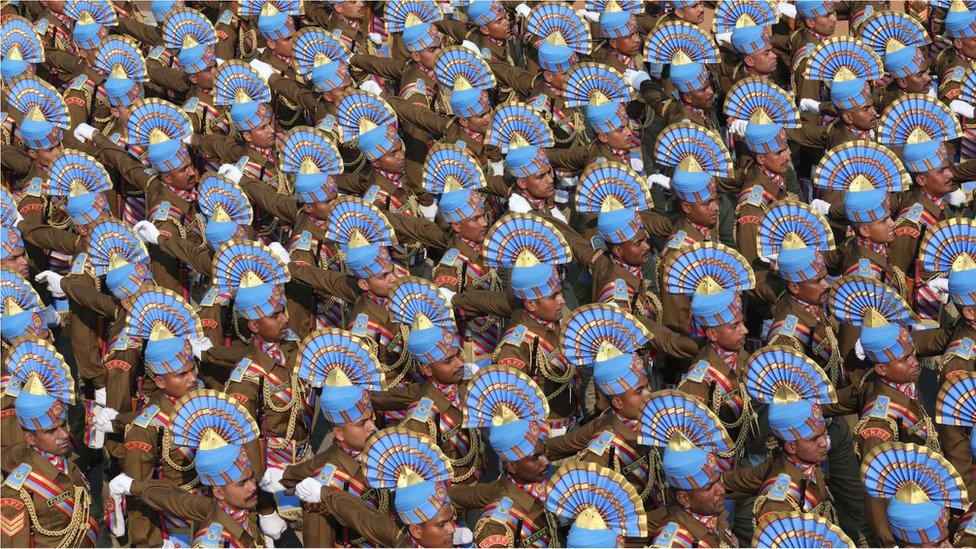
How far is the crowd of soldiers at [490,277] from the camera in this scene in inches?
553

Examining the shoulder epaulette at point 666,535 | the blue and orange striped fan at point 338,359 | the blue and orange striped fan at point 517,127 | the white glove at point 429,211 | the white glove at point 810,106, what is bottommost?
the blue and orange striped fan at point 338,359

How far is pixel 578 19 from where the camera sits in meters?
21.3

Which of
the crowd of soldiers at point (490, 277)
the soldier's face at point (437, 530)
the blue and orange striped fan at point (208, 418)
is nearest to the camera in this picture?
the soldier's face at point (437, 530)

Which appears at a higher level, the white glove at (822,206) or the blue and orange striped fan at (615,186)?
the white glove at (822,206)

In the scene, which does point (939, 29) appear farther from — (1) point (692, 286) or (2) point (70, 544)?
(2) point (70, 544)

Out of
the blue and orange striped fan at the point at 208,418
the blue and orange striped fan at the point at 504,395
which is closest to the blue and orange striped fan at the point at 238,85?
the blue and orange striped fan at the point at 208,418

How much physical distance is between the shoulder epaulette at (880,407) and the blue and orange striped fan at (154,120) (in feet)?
32.2

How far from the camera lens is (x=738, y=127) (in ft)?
63.6

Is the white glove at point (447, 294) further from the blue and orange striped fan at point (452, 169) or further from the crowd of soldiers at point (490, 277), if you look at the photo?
the blue and orange striped fan at point (452, 169)

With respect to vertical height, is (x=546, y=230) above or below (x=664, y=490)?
above

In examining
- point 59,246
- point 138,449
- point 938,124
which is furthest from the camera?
point 59,246

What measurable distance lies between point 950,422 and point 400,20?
11.0 metres

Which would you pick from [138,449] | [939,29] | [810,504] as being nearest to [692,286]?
[810,504]

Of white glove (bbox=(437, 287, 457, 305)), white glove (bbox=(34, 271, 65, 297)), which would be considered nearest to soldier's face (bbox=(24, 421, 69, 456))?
white glove (bbox=(34, 271, 65, 297))
